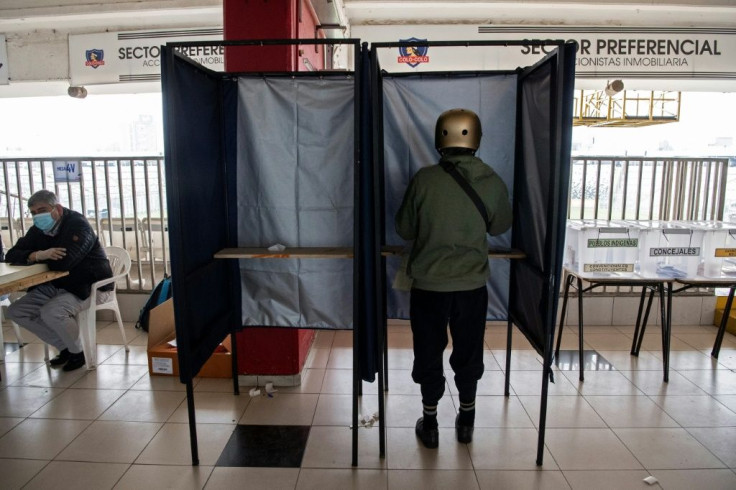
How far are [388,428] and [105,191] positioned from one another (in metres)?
3.66

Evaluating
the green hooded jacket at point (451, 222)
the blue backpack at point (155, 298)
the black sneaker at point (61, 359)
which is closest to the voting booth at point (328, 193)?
the green hooded jacket at point (451, 222)

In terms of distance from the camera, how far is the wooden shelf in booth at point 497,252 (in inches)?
101

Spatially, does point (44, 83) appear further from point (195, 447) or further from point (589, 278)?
point (589, 278)

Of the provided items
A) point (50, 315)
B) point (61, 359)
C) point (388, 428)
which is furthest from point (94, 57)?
point (388, 428)

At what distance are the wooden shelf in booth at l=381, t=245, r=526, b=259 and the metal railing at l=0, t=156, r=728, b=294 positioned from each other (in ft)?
Answer: 7.14

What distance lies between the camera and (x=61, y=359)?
11.8ft

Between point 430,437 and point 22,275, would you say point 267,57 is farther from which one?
point 430,437

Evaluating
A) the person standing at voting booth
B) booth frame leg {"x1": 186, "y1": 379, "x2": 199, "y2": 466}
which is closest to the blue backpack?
booth frame leg {"x1": 186, "y1": 379, "x2": 199, "y2": 466}

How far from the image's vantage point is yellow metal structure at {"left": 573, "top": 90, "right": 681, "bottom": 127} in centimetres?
864

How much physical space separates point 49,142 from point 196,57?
3.23 m

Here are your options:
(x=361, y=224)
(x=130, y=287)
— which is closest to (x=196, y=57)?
(x=130, y=287)

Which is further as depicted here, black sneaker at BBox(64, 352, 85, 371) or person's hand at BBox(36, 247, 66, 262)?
black sneaker at BBox(64, 352, 85, 371)

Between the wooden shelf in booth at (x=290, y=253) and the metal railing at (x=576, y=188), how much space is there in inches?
90.6

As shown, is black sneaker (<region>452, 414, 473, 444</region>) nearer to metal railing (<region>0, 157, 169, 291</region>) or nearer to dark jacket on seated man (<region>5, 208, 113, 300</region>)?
dark jacket on seated man (<region>5, 208, 113, 300</region>)
